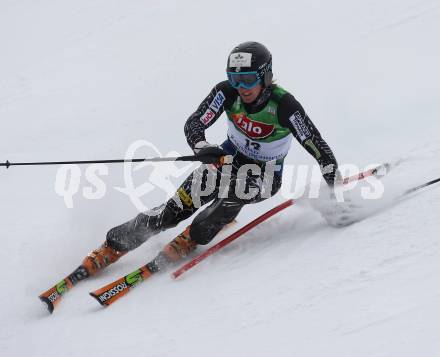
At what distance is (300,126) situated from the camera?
15.8 feet

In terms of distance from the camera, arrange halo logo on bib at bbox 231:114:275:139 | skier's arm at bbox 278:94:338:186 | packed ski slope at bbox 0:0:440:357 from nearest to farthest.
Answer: packed ski slope at bbox 0:0:440:357 → skier's arm at bbox 278:94:338:186 → halo logo on bib at bbox 231:114:275:139

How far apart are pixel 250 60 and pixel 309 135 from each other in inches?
30.2

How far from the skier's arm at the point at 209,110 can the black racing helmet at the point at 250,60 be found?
1.35 ft

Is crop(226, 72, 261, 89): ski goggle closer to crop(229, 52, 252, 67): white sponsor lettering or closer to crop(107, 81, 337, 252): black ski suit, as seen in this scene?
crop(229, 52, 252, 67): white sponsor lettering

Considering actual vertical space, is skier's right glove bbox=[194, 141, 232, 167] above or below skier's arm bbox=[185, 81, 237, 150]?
below

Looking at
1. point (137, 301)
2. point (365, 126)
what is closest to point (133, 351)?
point (137, 301)

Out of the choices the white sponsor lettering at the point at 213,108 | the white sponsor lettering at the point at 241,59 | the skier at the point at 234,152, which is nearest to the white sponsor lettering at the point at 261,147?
the skier at the point at 234,152

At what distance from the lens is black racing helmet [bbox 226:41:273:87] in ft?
15.3

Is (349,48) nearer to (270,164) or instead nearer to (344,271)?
(270,164)

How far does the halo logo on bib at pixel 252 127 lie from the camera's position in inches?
198

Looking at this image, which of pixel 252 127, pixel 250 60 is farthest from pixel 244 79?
pixel 252 127

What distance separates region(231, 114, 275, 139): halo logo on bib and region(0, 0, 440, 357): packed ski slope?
0.88 metres

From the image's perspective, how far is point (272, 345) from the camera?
3.47 m

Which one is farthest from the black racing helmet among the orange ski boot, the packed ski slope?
the orange ski boot
